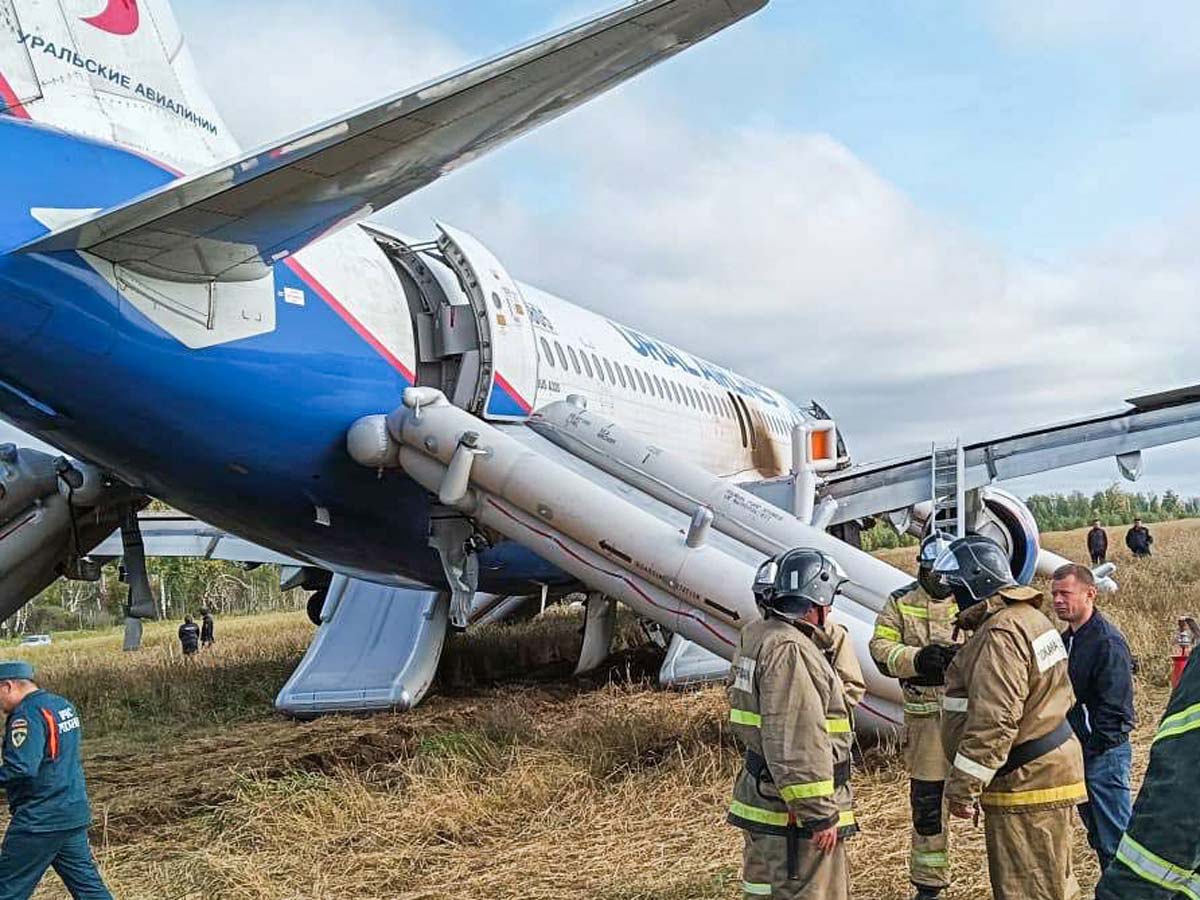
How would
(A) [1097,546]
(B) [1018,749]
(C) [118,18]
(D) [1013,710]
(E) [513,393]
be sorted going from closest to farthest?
1. (D) [1013,710]
2. (B) [1018,749]
3. (C) [118,18]
4. (E) [513,393]
5. (A) [1097,546]

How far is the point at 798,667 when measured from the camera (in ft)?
14.3

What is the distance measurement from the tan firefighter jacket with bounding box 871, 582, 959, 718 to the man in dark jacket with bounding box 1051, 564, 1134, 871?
1.77 feet

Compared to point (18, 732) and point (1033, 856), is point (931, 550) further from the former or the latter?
point (18, 732)

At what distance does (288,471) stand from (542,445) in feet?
6.82

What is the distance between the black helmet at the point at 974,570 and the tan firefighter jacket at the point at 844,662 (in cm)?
67

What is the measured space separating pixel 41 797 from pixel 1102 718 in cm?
472

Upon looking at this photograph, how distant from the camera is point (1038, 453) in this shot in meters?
12.4

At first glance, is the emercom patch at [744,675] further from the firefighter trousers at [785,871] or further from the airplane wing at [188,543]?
the airplane wing at [188,543]

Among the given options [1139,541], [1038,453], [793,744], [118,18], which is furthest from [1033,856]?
[1139,541]

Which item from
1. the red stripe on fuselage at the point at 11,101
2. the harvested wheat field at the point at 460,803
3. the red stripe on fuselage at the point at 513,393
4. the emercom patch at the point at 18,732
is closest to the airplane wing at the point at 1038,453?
the harvested wheat field at the point at 460,803

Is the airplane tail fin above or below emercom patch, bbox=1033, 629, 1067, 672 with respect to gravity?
above

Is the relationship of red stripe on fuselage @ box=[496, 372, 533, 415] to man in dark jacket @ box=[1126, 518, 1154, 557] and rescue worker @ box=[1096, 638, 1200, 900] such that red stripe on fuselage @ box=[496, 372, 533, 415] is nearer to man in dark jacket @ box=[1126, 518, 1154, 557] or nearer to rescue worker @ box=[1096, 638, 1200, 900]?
rescue worker @ box=[1096, 638, 1200, 900]

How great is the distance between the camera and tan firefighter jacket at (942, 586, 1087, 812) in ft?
14.3

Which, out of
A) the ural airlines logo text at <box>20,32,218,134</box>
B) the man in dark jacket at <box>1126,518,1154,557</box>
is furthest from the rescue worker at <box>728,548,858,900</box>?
the man in dark jacket at <box>1126,518,1154,557</box>
